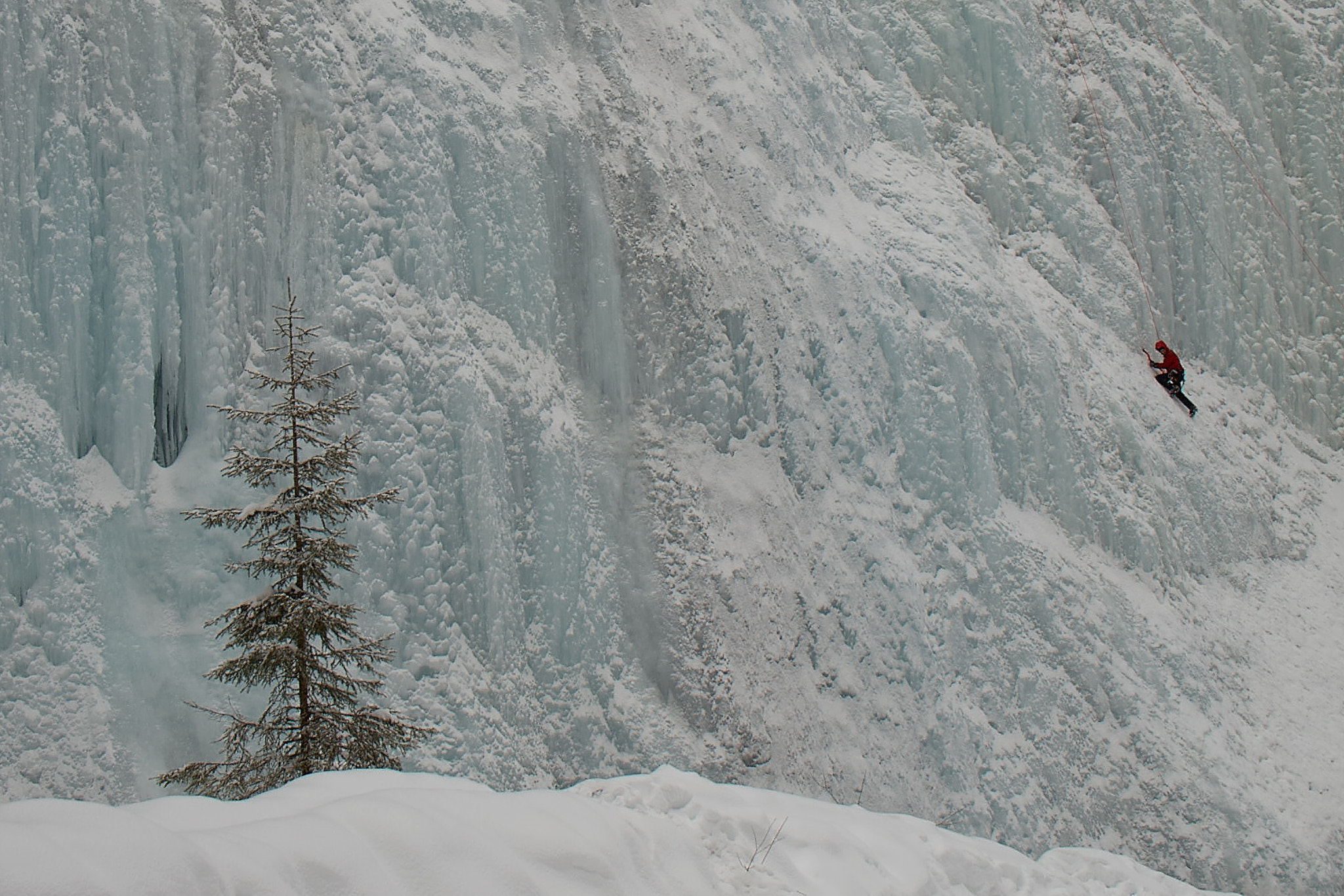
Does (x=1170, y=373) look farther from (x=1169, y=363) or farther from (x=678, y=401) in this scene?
(x=678, y=401)

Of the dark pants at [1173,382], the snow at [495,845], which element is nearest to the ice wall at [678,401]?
the dark pants at [1173,382]

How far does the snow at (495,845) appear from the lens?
394 centimetres

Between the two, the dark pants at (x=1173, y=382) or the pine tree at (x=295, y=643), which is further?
the dark pants at (x=1173, y=382)

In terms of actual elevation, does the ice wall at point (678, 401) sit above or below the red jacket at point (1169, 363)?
below

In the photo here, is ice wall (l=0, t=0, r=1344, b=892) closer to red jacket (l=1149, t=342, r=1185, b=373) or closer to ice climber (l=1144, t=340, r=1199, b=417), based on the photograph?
ice climber (l=1144, t=340, r=1199, b=417)

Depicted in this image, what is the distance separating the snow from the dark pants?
551 inches

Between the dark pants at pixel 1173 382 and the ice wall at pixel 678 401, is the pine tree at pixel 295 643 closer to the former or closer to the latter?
the ice wall at pixel 678 401

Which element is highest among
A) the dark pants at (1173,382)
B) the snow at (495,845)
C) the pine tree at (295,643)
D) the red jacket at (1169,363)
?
the red jacket at (1169,363)

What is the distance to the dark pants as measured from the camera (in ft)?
64.2

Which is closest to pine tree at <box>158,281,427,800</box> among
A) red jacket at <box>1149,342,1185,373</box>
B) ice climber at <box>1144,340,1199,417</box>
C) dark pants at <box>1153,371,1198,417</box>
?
ice climber at <box>1144,340,1199,417</box>

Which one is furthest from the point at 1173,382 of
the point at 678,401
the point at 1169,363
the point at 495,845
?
the point at 495,845

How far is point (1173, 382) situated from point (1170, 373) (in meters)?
0.20

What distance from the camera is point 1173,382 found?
64.6 ft

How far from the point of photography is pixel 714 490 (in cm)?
1487
